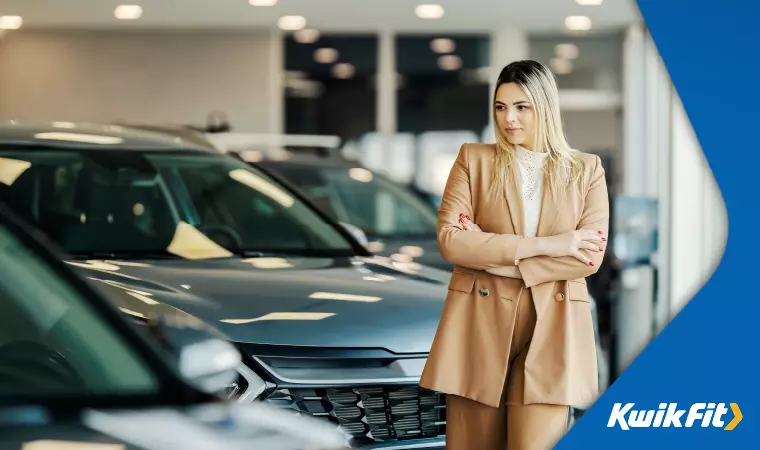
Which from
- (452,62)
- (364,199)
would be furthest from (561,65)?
(364,199)

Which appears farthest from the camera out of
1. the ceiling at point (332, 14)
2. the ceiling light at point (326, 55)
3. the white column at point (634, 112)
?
the ceiling light at point (326, 55)

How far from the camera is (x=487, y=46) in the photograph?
47.8ft

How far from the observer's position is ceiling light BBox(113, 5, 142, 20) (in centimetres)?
1286

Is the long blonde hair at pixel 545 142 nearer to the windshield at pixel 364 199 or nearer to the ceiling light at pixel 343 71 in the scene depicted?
the windshield at pixel 364 199

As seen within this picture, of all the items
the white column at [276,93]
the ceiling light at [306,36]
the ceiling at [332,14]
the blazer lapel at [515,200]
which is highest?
the ceiling at [332,14]

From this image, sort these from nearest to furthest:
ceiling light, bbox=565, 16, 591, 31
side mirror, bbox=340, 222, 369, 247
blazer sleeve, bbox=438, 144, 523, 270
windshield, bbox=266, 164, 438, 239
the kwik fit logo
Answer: blazer sleeve, bbox=438, 144, 523, 270, side mirror, bbox=340, 222, 369, 247, the kwik fit logo, windshield, bbox=266, 164, 438, 239, ceiling light, bbox=565, 16, 591, 31

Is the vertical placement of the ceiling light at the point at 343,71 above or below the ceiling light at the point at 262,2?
Answer: below

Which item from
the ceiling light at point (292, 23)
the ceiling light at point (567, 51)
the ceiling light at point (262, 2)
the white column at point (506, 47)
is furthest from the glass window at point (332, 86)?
the ceiling light at point (567, 51)

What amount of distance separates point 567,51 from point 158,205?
9.55 metres

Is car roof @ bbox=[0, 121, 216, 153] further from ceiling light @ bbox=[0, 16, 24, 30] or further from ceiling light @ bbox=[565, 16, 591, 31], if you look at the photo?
ceiling light @ bbox=[565, 16, 591, 31]

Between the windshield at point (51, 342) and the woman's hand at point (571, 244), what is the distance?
4.33 ft

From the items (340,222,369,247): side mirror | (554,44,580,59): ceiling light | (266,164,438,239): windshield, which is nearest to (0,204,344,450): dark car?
(340,222,369,247): side mirror

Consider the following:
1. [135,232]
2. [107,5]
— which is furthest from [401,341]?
[107,5]

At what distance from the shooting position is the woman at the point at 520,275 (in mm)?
3408
